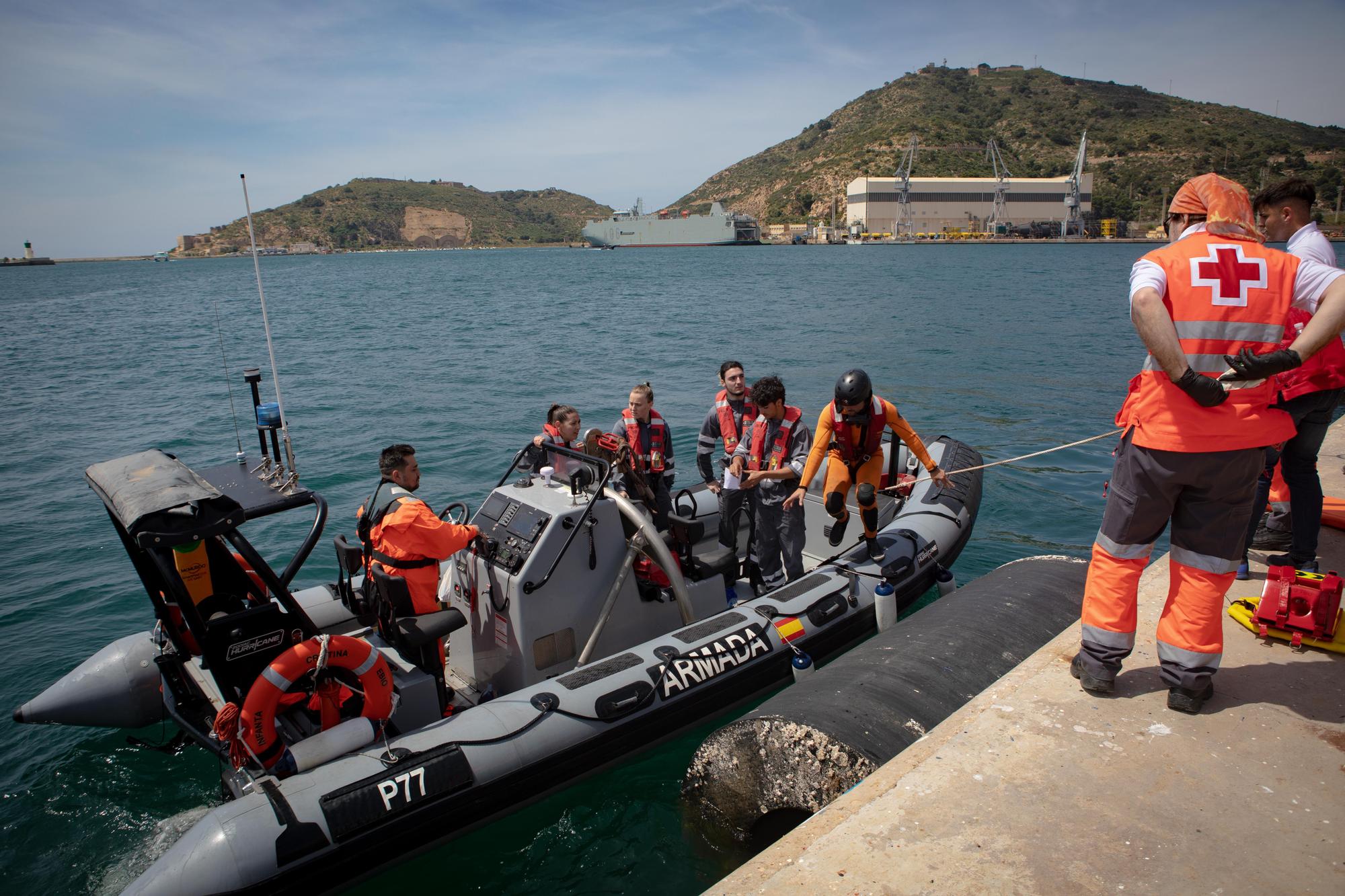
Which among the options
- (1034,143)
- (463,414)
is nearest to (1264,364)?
(463,414)

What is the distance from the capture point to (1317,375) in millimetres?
3965

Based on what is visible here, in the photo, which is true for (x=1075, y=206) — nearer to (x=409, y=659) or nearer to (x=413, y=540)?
(x=409, y=659)

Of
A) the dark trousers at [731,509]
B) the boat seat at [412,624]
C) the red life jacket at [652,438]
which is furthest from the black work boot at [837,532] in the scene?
the boat seat at [412,624]

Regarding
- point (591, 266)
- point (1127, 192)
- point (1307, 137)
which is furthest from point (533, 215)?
point (1307, 137)

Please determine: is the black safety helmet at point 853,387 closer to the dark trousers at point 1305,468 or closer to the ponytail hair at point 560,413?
the ponytail hair at point 560,413

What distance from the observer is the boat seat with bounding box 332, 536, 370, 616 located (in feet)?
14.0

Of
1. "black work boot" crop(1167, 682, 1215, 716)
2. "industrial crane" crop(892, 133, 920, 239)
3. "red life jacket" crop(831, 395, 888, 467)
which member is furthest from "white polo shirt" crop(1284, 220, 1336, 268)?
"industrial crane" crop(892, 133, 920, 239)

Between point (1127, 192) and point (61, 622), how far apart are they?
11642cm

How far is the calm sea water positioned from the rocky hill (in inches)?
4236

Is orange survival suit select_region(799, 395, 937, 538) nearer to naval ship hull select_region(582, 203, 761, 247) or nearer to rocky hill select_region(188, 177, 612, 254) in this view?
naval ship hull select_region(582, 203, 761, 247)

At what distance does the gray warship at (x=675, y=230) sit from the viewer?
110750 millimetres

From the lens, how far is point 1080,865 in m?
2.22

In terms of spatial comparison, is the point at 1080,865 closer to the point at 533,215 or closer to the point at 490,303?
the point at 490,303

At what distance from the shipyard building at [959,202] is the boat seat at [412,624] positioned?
107241 millimetres
